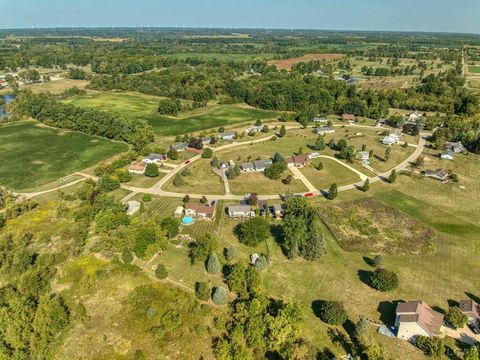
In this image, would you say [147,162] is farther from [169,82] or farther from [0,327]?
[169,82]

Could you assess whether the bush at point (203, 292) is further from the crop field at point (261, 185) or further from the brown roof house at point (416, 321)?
the crop field at point (261, 185)

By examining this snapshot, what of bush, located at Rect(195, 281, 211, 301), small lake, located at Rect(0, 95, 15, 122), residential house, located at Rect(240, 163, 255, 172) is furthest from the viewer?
small lake, located at Rect(0, 95, 15, 122)

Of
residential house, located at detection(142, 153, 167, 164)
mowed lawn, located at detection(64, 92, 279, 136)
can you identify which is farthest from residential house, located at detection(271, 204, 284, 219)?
mowed lawn, located at detection(64, 92, 279, 136)

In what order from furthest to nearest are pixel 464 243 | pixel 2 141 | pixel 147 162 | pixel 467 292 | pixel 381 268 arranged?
pixel 2 141 → pixel 147 162 → pixel 464 243 → pixel 381 268 → pixel 467 292

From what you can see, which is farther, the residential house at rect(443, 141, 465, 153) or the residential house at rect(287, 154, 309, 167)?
the residential house at rect(443, 141, 465, 153)

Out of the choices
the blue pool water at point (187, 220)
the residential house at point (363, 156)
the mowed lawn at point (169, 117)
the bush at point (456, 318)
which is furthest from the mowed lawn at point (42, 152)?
the bush at point (456, 318)

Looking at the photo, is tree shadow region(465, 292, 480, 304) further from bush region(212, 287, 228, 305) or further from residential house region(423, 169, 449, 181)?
residential house region(423, 169, 449, 181)

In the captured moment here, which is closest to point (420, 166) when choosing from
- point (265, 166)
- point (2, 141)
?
point (265, 166)
